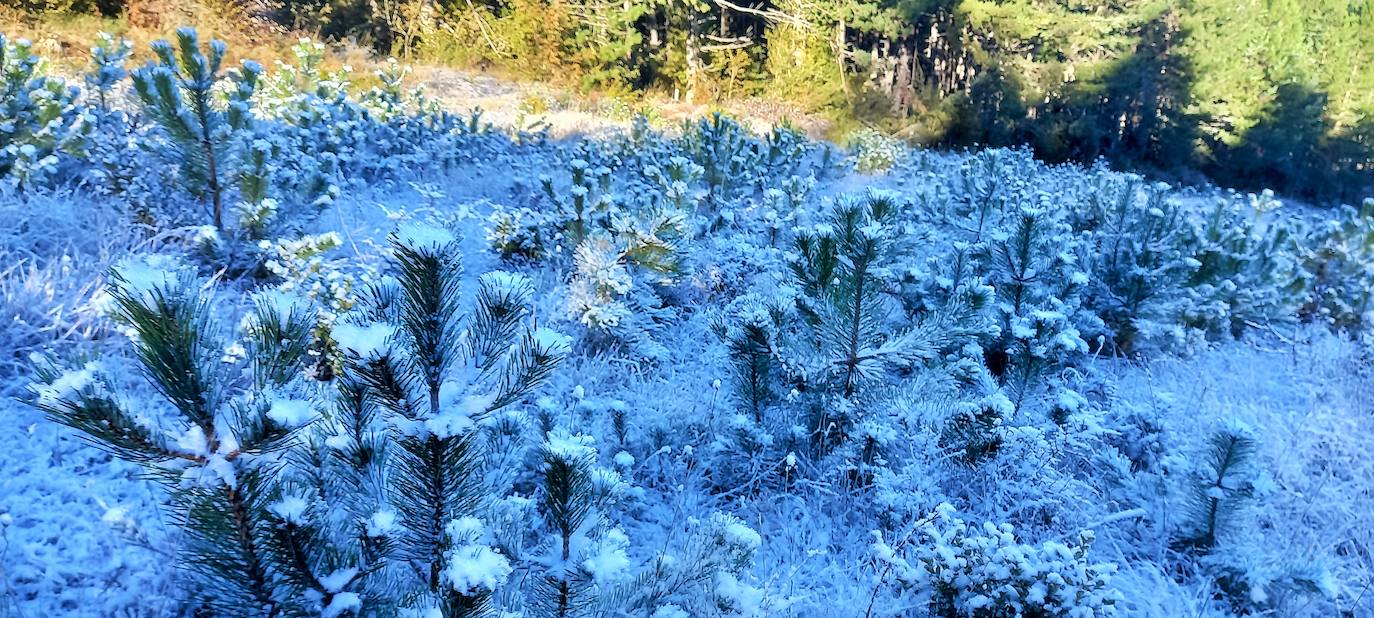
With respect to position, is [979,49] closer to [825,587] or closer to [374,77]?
[374,77]

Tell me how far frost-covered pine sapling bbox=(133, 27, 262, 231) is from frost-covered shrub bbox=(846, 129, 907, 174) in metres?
7.85

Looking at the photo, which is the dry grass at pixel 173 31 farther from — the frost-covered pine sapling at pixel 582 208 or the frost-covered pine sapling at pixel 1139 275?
the frost-covered pine sapling at pixel 1139 275

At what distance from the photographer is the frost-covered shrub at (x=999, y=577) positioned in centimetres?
217

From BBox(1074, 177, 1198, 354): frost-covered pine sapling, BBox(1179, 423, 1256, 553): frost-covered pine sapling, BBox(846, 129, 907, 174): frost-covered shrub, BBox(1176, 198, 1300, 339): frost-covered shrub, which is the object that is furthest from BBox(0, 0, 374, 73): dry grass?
BBox(1176, 198, 1300, 339): frost-covered shrub

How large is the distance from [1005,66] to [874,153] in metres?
9.77

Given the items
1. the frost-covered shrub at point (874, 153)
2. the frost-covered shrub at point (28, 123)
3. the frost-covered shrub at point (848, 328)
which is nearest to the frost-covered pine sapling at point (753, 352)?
the frost-covered shrub at point (848, 328)

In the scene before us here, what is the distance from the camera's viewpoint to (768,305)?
286cm

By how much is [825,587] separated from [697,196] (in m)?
3.90

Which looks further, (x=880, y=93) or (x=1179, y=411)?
(x=880, y=93)

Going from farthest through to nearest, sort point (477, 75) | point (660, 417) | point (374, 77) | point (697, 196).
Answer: point (477, 75) → point (374, 77) → point (697, 196) → point (660, 417)

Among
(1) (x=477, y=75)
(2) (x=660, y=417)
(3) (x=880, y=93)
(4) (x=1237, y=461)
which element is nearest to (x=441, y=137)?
(2) (x=660, y=417)

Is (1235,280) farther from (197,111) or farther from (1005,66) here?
(1005,66)

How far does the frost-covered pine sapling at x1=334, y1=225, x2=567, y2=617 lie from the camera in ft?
3.71

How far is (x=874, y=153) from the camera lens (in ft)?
34.5
